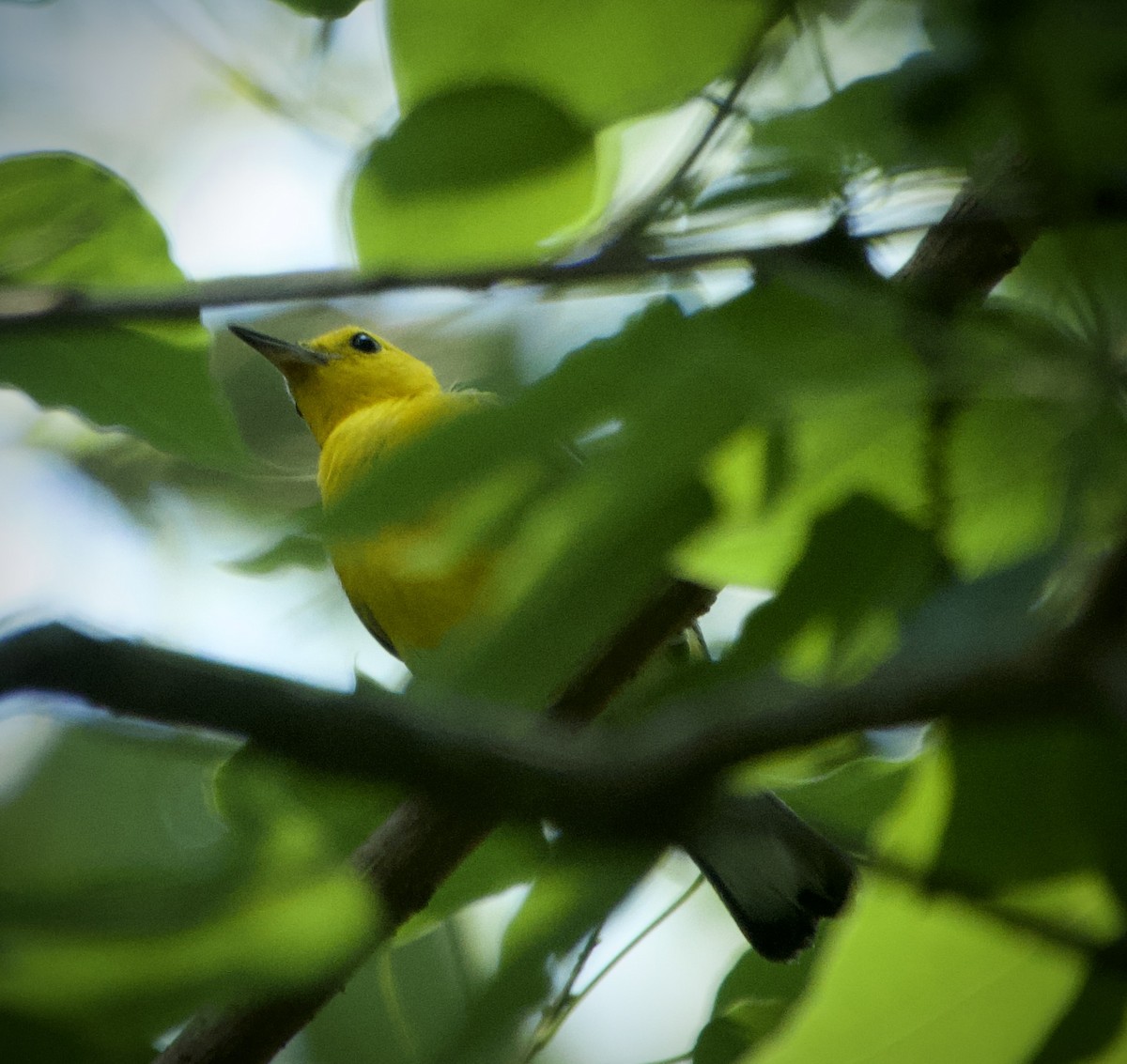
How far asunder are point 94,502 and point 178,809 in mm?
2346

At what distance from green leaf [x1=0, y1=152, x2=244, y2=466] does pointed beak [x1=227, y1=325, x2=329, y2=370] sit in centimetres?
342

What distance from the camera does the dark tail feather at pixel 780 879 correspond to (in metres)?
2.33

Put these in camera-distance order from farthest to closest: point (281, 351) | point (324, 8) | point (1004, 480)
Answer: point (281, 351)
point (324, 8)
point (1004, 480)

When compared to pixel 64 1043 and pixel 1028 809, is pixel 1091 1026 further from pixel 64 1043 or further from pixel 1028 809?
pixel 64 1043

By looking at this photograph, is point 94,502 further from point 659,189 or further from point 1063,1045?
point 1063,1045

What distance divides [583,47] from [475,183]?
19 cm

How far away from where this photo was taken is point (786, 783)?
1.81 meters

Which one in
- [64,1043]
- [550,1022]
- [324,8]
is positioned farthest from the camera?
[550,1022]

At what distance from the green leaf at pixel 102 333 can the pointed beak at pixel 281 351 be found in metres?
3.42

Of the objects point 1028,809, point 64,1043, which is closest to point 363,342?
point 1028,809

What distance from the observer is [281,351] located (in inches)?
220

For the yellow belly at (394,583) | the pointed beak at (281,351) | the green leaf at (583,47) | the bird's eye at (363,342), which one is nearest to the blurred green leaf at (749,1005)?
the green leaf at (583,47)

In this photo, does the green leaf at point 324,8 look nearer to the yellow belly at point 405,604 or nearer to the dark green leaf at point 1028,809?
the dark green leaf at point 1028,809

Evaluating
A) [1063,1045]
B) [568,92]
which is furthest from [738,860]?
[568,92]
